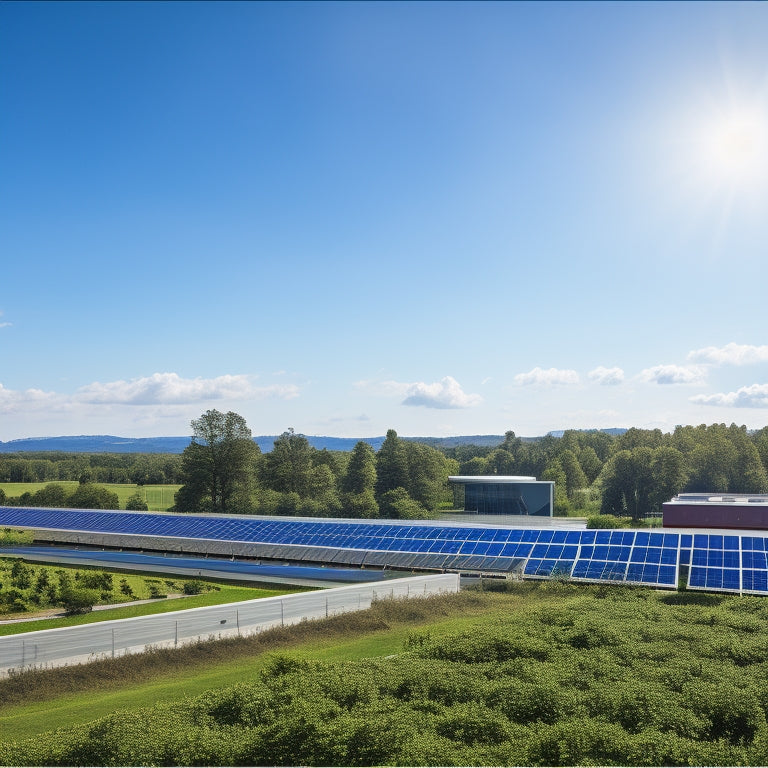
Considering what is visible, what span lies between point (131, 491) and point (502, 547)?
70.2 metres

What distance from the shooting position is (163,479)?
9944 cm

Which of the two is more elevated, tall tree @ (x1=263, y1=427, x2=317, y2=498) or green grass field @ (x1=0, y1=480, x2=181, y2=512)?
tall tree @ (x1=263, y1=427, x2=317, y2=498)

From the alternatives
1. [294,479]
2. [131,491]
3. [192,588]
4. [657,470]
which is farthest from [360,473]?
[192,588]

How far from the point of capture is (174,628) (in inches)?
928

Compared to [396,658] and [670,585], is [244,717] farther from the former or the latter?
[670,585]

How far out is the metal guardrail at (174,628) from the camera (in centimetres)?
2066

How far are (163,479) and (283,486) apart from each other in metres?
27.4

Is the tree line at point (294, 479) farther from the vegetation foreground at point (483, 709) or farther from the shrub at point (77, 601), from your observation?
the vegetation foreground at point (483, 709)

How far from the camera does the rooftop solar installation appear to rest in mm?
31156

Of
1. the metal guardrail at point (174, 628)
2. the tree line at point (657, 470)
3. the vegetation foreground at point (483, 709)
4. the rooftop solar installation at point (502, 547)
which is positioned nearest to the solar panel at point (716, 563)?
the rooftop solar installation at point (502, 547)

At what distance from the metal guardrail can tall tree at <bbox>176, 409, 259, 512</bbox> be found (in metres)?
40.6

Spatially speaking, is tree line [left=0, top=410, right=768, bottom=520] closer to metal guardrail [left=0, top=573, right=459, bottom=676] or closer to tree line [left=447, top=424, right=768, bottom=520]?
tree line [left=447, top=424, right=768, bottom=520]

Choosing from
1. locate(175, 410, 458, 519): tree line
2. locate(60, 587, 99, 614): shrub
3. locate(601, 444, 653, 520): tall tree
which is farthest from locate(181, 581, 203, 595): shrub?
locate(601, 444, 653, 520): tall tree

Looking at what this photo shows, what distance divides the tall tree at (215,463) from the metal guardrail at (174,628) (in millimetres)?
40571
